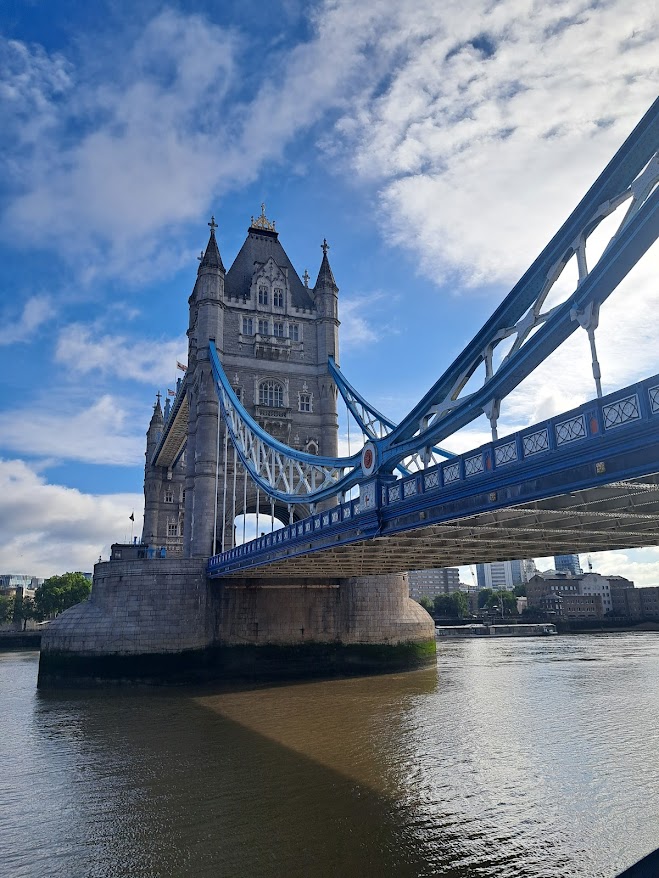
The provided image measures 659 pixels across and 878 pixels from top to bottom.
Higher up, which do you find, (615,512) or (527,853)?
(615,512)

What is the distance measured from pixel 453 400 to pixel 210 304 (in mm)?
27083

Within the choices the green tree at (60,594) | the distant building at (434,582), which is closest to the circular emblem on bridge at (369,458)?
the green tree at (60,594)

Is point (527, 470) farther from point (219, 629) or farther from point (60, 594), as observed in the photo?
point (60, 594)

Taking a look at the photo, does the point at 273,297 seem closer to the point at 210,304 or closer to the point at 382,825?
the point at 210,304

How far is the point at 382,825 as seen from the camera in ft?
34.8

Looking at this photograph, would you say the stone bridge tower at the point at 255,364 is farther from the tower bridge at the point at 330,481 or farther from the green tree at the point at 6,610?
the green tree at the point at 6,610

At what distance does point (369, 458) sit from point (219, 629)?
16.2 metres

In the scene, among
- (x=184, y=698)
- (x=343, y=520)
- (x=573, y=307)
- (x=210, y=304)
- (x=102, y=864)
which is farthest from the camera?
(x=210, y=304)

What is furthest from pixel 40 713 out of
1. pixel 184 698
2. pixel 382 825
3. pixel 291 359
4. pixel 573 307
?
pixel 291 359

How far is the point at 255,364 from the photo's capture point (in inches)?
1517

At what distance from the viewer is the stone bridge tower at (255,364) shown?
117 ft

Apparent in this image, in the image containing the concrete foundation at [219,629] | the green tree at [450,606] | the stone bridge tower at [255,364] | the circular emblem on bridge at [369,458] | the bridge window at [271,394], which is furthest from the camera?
the green tree at [450,606]

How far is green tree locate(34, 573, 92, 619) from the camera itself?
63500 millimetres

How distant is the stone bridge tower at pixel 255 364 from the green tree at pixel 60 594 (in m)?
30.2
